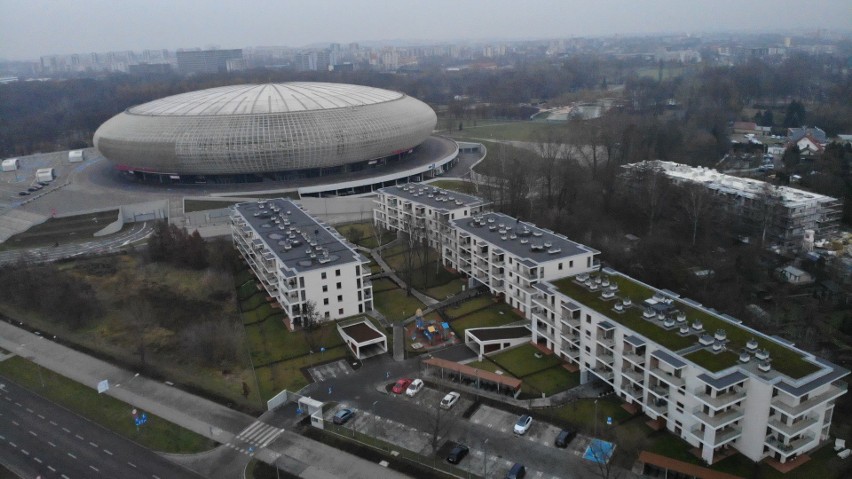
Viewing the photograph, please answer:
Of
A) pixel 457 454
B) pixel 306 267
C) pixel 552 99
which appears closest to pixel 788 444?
pixel 457 454

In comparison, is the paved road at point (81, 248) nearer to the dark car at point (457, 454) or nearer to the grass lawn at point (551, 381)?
the grass lawn at point (551, 381)

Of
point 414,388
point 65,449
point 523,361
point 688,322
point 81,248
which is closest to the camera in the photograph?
point 65,449

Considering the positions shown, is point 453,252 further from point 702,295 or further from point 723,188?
point 723,188

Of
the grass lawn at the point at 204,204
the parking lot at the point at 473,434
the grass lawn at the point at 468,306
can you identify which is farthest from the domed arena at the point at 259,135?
the parking lot at the point at 473,434

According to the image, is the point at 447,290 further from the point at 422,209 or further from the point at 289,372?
the point at 289,372

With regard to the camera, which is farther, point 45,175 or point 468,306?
point 45,175

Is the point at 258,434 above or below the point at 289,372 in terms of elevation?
below
